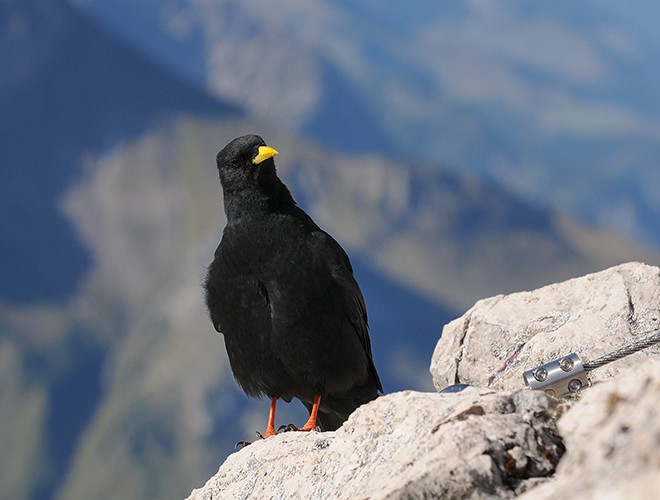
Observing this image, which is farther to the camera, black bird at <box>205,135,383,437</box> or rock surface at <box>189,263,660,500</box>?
black bird at <box>205,135,383,437</box>

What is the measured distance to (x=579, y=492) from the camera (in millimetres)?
3504

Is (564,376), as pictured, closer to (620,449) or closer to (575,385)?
(575,385)

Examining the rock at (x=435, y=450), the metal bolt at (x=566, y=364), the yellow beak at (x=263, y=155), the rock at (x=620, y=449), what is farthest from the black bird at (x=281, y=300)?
the rock at (x=620, y=449)

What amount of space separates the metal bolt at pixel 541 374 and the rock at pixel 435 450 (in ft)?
4.43

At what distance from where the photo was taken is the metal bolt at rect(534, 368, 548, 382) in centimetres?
706

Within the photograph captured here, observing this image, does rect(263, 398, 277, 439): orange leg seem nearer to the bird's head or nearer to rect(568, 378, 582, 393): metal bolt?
the bird's head

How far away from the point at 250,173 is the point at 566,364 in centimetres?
426

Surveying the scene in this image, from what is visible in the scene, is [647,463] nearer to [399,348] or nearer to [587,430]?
[587,430]

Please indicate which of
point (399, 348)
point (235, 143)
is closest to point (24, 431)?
point (399, 348)

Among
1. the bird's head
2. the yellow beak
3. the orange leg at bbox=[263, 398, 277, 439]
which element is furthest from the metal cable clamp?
the yellow beak

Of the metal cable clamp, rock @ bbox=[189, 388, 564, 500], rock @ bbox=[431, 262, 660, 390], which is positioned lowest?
rock @ bbox=[189, 388, 564, 500]

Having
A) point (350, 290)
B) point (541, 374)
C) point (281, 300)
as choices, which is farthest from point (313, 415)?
point (541, 374)

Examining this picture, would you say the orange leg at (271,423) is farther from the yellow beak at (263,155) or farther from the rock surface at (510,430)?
the yellow beak at (263,155)

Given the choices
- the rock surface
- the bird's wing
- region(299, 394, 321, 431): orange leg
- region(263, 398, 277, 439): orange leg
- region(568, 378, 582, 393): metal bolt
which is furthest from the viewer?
the bird's wing
